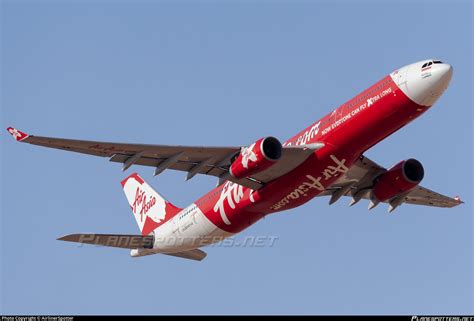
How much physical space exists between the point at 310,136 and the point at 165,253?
12985 mm

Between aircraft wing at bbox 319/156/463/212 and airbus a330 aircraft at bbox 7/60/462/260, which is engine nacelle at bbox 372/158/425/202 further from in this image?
aircraft wing at bbox 319/156/463/212

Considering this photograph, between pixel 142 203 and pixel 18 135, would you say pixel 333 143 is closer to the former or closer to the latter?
pixel 18 135

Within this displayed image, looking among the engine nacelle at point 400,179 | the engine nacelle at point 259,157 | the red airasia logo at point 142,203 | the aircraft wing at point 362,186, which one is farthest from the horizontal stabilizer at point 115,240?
the engine nacelle at point 400,179

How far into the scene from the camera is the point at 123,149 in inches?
1662

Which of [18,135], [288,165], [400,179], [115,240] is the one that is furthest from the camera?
[115,240]

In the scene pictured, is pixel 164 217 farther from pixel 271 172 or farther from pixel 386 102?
pixel 386 102

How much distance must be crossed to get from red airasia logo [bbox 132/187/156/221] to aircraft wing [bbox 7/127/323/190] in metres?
11.1

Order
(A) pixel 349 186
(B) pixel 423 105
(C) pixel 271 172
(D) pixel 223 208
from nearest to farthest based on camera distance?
(B) pixel 423 105 → (C) pixel 271 172 → (D) pixel 223 208 → (A) pixel 349 186

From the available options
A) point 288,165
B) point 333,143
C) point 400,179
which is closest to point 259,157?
point 288,165

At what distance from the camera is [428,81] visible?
40.0m

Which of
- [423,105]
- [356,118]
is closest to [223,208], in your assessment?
[356,118]

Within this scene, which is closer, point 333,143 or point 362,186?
point 333,143

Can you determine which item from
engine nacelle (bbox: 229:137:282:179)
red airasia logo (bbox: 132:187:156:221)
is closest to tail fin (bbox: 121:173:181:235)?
red airasia logo (bbox: 132:187:156:221)

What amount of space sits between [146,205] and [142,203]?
826mm
